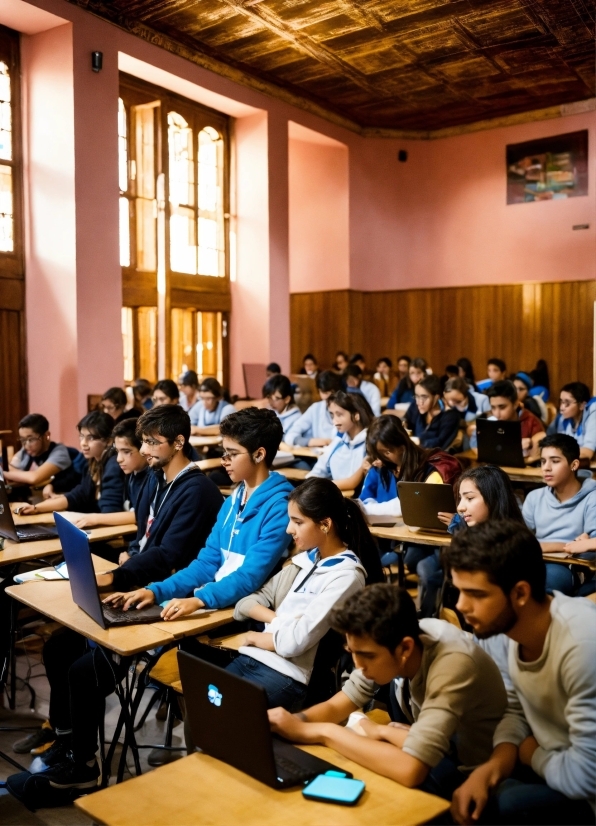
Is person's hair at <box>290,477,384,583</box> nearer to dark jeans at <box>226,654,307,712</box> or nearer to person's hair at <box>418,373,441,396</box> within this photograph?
dark jeans at <box>226,654,307,712</box>

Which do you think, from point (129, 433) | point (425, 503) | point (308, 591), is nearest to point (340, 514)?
point (308, 591)

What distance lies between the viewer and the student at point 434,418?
622cm

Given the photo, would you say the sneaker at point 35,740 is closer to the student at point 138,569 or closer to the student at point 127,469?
the student at point 138,569

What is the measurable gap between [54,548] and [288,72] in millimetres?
8929

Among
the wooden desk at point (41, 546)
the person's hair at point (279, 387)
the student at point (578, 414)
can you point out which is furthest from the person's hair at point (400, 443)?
the person's hair at point (279, 387)

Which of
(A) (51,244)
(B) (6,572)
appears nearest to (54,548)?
(B) (6,572)

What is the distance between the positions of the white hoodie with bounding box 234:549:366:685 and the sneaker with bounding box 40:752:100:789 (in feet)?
2.79

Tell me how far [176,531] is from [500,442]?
2975 mm

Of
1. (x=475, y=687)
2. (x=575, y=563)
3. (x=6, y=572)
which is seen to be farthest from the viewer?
(x=6, y=572)

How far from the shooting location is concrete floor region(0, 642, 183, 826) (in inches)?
107

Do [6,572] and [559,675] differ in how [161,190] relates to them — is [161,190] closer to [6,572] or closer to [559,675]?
[6,572]

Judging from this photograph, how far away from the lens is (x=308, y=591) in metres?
2.56

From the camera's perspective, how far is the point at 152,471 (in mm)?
3555

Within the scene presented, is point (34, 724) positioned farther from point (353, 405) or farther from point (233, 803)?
point (353, 405)
